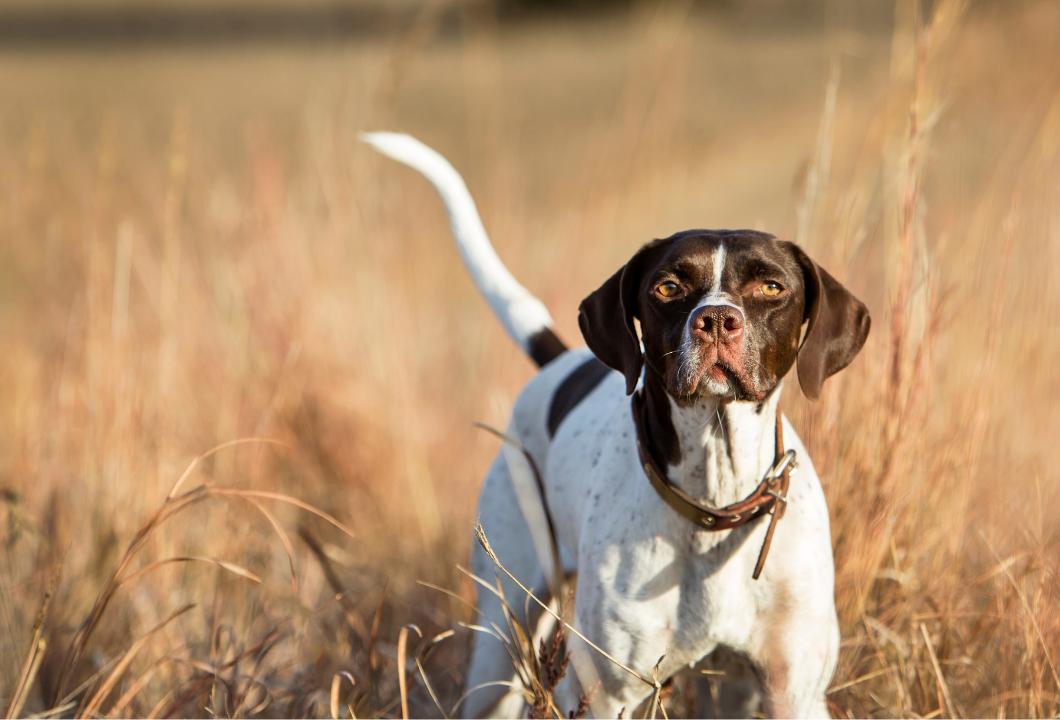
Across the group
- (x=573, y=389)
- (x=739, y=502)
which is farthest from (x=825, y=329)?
(x=573, y=389)

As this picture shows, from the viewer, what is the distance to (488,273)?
141 inches

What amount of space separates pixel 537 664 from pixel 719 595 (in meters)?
0.41

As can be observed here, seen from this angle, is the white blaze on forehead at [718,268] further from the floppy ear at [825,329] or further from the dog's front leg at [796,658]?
the dog's front leg at [796,658]

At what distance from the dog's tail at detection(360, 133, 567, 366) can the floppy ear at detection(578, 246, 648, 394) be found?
0.91 metres

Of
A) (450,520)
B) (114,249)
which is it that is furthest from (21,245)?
(450,520)

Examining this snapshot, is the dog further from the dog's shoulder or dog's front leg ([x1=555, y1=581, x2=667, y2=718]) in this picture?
the dog's shoulder

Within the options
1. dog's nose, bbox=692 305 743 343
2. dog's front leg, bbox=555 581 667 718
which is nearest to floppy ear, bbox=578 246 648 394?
dog's nose, bbox=692 305 743 343

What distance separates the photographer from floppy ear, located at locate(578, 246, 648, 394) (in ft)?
8.35

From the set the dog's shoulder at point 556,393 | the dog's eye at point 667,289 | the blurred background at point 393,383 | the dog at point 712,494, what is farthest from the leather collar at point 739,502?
the dog's shoulder at point 556,393

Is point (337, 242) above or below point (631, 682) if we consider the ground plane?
above

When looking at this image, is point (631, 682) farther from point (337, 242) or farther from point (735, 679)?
point (337, 242)

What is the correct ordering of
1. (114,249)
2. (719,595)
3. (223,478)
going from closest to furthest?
1. (719,595)
2. (223,478)
3. (114,249)

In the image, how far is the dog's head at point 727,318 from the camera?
91.7 inches

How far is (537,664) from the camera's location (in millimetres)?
2537
